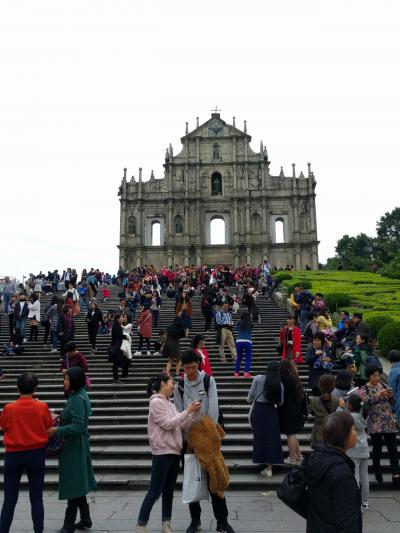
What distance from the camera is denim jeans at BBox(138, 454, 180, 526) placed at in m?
5.53

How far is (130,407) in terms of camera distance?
10.8 metres

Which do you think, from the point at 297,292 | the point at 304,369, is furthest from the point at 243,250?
the point at 304,369

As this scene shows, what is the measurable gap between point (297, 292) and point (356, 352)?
9.16 m

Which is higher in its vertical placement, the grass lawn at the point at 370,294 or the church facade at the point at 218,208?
the church facade at the point at 218,208

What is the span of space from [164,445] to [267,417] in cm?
255

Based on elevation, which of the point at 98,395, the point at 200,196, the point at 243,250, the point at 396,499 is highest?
the point at 200,196

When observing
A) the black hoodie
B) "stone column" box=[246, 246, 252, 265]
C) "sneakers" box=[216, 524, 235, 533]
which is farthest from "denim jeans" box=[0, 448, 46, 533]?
"stone column" box=[246, 246, 252, 265]

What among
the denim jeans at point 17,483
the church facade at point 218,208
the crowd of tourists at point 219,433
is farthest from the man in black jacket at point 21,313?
the church facade at point 218,208

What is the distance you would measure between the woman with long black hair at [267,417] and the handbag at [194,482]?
7.57ft

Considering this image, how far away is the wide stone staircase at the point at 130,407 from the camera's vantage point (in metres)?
8.09

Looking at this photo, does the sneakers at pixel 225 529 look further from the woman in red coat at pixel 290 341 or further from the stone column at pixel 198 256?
the stone column at pixel 198 256

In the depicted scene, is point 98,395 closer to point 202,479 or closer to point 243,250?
point 202,479

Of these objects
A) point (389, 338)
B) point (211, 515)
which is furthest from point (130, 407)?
point (389, 338)

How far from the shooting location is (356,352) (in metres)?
9.66
